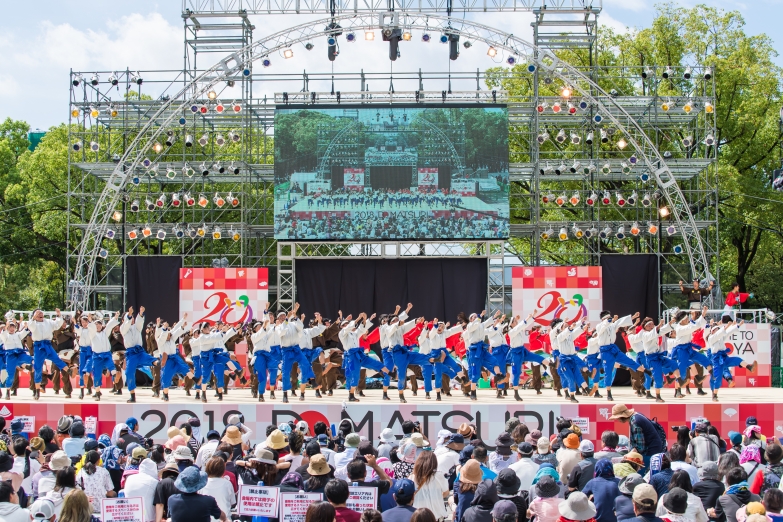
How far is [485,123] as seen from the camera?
21.8 meters

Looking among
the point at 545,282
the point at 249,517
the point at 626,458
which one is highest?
the point at 545,282

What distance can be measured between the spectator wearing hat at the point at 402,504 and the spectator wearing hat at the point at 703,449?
401 cm

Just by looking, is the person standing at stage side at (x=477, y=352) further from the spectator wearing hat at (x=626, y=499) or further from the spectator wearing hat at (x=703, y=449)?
the spectator wearing hat at (x=626, y=499)

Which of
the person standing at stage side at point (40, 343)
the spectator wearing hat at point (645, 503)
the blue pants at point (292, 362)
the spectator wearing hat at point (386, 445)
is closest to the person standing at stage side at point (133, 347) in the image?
the person standing at stage side at point (40, 343)

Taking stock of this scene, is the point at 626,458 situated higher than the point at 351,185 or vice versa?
the point at 351,185

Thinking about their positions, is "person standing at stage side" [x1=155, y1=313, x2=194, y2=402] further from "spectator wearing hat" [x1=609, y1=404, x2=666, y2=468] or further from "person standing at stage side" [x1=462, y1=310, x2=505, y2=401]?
"spectator wearing hat" [x1=609, y1=404, x2=666, y2=468]

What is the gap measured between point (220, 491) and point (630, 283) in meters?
17.1

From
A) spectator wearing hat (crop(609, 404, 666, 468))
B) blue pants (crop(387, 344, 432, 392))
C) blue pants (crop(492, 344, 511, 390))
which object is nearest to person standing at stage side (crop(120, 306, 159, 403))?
blue pants (crop(387, 344, 432, 392))

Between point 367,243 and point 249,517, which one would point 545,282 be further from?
point 249,517

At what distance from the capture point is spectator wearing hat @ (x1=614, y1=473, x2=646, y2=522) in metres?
6.41

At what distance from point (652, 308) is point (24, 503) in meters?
17.7

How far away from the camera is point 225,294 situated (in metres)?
21.5

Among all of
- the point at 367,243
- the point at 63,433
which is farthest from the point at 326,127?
the point at 63,433

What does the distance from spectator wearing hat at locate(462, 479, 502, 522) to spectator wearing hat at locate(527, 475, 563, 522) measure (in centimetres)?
30
